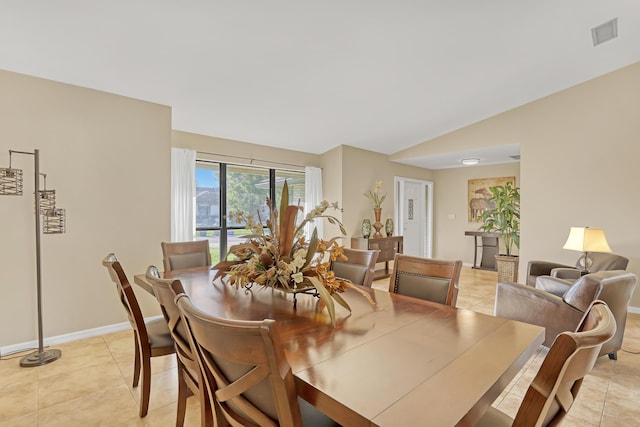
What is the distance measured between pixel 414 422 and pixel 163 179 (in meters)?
3.62

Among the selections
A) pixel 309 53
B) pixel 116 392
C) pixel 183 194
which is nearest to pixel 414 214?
pixel 183 194

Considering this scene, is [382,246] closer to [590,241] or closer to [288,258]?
[590,241]

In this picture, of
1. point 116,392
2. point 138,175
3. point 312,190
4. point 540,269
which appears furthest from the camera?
point 312,190

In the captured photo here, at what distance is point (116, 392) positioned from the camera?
2.22 meters

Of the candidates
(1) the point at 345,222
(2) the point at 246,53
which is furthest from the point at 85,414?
(1) the point at 345,222

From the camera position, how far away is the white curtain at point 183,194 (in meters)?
4.07

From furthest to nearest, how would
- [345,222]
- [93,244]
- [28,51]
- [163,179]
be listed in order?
[345,222], [163,179], [93,244], [28,51]

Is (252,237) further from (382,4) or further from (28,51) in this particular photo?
(28,51)

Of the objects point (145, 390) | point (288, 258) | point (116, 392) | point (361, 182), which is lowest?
point (116, 392)

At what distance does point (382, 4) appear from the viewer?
2.36 metres

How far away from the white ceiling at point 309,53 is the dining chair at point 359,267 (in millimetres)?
1821

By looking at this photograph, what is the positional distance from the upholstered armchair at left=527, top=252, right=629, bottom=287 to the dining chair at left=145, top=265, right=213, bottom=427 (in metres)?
3.71

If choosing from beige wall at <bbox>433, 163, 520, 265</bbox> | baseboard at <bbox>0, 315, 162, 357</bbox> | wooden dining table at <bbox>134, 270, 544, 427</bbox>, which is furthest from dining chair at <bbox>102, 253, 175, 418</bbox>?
beige wall at <bbox>433, 163, 520, 265</bbox>

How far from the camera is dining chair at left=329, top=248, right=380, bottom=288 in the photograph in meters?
2.20
